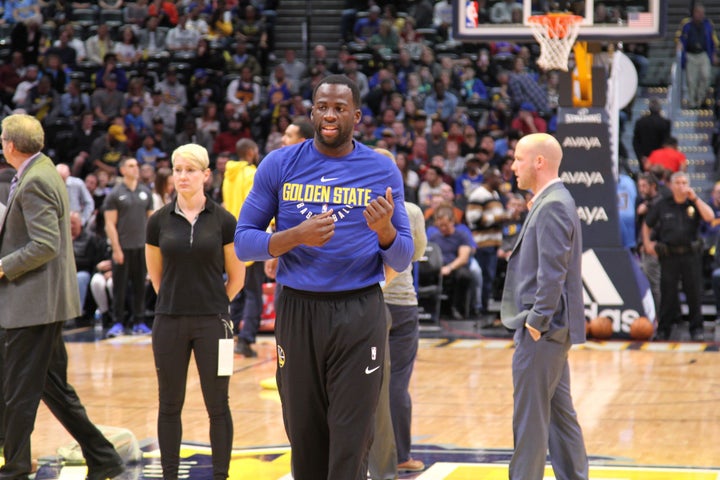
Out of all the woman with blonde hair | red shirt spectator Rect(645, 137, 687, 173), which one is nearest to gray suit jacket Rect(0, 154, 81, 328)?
the woman with blonde hair

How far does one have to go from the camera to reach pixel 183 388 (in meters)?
5.72

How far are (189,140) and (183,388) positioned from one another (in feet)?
41.1

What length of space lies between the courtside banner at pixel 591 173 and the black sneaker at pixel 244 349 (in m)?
3.98

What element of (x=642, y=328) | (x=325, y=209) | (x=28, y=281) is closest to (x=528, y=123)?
(x=642, y=328)

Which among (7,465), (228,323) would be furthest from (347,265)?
(7,465)

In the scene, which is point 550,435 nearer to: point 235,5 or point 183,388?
point 183,388

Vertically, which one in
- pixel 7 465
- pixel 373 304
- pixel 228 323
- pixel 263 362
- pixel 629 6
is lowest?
pixel 263 362

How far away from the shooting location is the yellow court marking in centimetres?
629

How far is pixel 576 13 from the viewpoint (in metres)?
12.3

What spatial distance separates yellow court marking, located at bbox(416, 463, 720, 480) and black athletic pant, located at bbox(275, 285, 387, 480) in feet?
7.28

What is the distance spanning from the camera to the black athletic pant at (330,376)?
4105mm

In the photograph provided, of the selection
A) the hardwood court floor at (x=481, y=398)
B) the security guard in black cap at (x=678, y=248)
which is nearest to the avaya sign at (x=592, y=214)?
the security guard in black cap at (x=678, y=248)

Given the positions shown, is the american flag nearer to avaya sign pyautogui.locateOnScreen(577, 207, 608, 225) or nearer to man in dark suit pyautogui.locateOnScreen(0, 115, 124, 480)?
avaya sign pyautogui.locateOnScreen(577, 207, 608, 225)

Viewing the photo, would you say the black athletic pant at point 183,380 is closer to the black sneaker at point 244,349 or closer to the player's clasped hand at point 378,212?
the player's clasped hand at point 378,212
